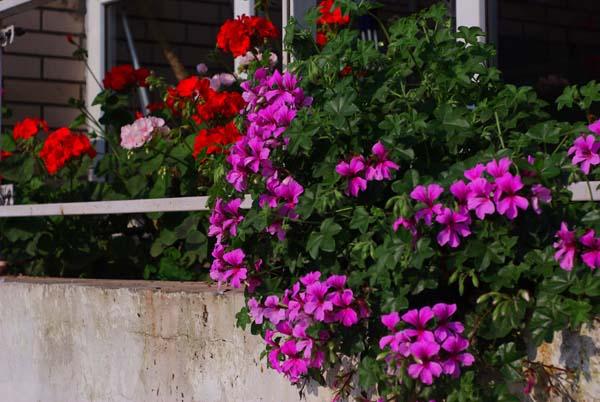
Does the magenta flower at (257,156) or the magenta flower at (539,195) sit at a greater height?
the magenta flower at (257,156)

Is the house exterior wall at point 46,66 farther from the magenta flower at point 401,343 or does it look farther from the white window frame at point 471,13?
the magenta flower at point 401,343

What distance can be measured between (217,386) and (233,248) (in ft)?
2.00

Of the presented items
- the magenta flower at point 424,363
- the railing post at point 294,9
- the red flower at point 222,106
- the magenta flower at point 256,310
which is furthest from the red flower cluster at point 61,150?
the magenta flower at point 424,363

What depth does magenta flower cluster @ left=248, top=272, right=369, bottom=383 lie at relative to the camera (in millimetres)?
2297

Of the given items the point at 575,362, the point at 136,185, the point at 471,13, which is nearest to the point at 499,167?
the point at 575,362

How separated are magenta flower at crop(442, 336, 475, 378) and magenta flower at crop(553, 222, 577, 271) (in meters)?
0.25

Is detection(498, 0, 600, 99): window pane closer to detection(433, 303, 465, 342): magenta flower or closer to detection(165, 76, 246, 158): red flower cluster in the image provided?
detection(165, 76, 246, 158): red flower cluster

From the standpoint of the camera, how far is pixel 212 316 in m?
3.04

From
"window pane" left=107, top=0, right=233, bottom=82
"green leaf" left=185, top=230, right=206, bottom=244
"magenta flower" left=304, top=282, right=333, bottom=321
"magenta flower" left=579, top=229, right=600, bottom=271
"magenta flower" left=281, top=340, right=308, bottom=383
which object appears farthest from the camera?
"window pane" left=107, top=0, right=233, bottom=82

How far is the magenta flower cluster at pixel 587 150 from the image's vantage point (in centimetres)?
216

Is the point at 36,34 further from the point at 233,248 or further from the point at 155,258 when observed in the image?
the point at 233,248

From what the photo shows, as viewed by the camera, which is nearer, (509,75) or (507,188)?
(507,188)

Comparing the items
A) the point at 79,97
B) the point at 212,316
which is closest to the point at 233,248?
the point at 212,316

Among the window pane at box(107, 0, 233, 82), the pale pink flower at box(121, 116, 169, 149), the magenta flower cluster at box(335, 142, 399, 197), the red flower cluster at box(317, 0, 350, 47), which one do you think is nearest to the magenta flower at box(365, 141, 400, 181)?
the magenta flower cluster at box(335, 142, 399, 197)
